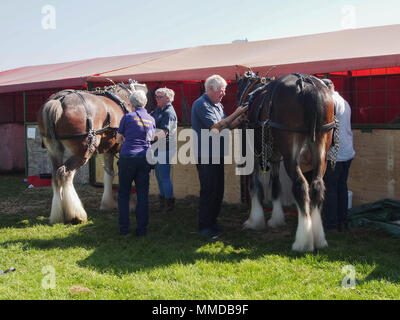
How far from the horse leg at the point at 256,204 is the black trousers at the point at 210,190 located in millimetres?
537

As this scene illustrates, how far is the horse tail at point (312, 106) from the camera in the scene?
419 centimetres

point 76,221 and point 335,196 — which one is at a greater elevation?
point 335,196

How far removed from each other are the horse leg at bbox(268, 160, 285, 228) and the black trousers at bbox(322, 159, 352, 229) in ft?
2.01

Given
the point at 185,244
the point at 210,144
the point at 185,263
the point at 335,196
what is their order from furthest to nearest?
the point at 335,196, the point at 210,144, the point at 185,244, the point at 185,263

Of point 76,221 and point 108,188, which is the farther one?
point 108,188

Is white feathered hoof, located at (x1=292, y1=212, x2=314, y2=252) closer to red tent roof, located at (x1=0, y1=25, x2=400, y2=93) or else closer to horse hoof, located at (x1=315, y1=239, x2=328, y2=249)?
horse hoof, located at (x1=315, y1=239, x2=328, y2=249)

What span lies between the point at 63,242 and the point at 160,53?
6.66 m

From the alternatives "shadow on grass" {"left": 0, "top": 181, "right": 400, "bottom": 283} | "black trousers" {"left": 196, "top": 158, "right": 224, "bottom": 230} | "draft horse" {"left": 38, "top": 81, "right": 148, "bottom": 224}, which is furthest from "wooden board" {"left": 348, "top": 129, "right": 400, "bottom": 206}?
"draft horse" {"left": 38, "top": 81, "right": 148, "bottom": 224}

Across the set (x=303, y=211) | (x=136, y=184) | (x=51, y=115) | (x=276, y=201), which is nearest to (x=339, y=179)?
(x=276, y=201)

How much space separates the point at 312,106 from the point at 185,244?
6.59 feet

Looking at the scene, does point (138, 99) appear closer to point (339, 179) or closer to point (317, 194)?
point (317, 194)

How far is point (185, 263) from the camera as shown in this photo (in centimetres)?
409

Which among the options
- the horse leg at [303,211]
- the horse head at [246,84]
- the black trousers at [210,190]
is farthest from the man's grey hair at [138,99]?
the horse leg at [303,211]

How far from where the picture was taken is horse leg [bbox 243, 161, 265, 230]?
538 cm
